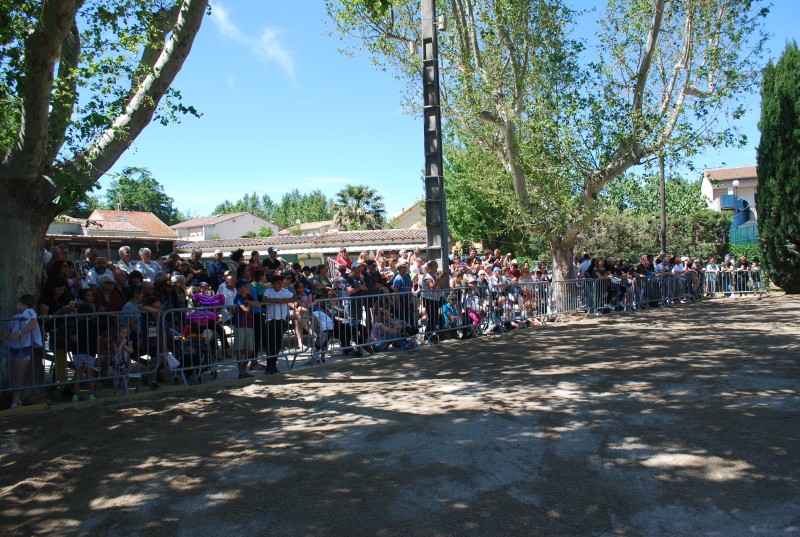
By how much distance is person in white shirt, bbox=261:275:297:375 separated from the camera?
995cm

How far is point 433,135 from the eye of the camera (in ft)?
43.2

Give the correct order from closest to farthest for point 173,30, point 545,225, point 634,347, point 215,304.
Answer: point 173,30
point 215,304
point 634,347
point 545,225

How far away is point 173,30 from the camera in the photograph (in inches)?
343

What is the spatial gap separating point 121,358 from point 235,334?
5.55ft

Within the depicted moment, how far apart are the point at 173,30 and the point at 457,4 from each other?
422 inches

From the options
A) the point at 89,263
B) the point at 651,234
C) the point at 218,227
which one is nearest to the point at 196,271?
the point at 89,263

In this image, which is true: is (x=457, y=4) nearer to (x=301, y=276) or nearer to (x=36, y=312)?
(x=301, y=276)

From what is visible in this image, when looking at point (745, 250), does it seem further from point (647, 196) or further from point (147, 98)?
point (147, 98)

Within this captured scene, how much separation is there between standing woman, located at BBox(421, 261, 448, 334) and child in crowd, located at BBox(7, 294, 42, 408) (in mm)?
6927

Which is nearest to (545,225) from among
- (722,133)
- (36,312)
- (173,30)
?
(722,133)

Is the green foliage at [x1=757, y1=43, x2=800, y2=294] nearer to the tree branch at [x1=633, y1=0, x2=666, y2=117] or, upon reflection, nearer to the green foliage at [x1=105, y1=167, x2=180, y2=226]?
the tree branch at [x1=633, y1=0, x2=666, y2=117]

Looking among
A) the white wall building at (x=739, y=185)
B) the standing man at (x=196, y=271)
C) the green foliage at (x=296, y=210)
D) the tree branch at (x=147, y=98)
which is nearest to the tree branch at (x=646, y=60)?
the standing man at (x=196, y=271)

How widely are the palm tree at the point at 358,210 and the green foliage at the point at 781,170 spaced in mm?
44277

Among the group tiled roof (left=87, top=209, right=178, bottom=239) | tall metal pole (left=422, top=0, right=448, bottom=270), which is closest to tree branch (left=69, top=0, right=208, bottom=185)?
tall metal pole (left=422, top=0, right=448, bottom=270)
